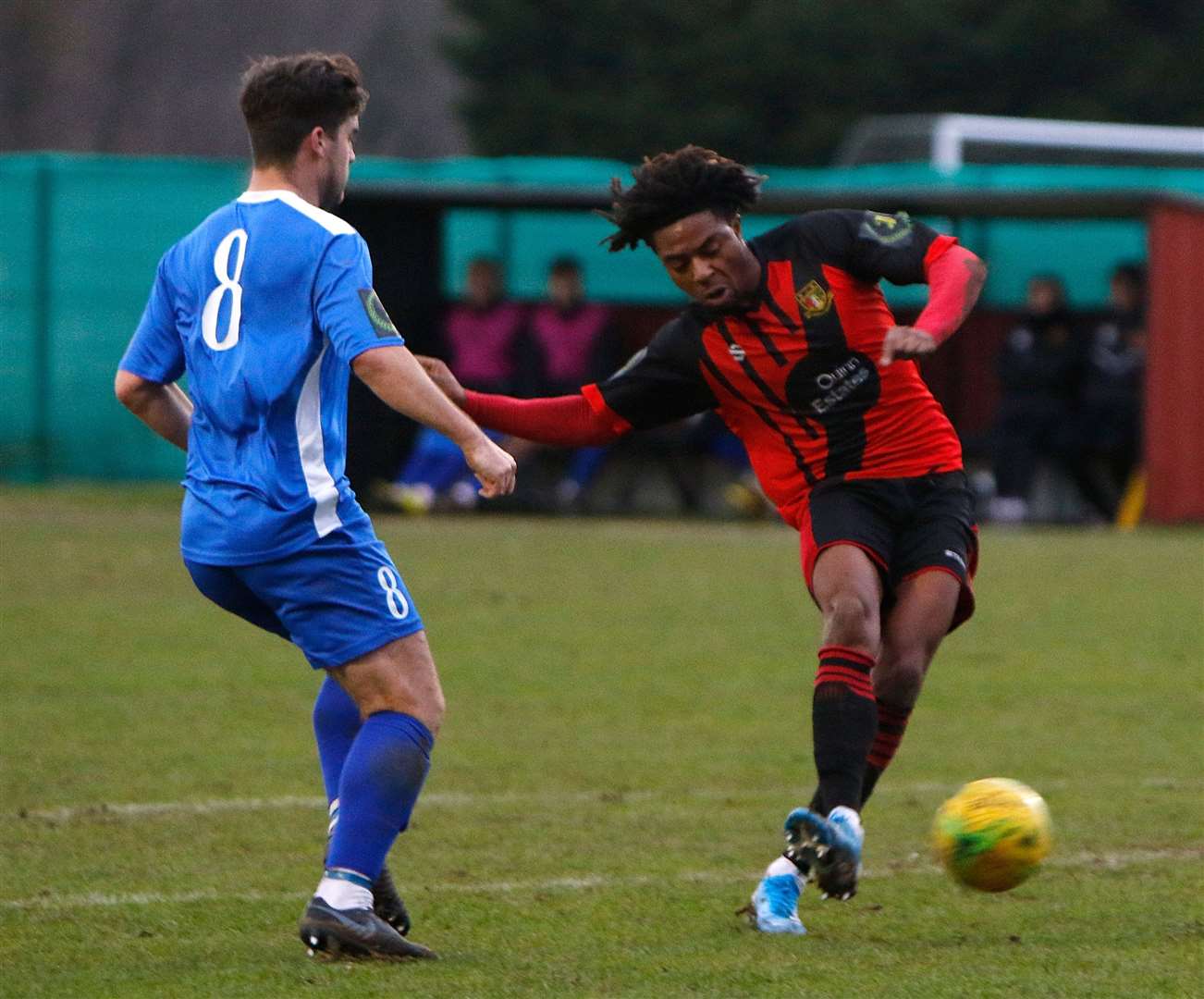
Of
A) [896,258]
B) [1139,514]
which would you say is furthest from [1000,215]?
[896,258]

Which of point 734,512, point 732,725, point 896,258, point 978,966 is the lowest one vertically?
point 734,512

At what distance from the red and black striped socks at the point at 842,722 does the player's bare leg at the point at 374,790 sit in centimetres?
97

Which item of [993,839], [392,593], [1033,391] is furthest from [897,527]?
[1033,391]

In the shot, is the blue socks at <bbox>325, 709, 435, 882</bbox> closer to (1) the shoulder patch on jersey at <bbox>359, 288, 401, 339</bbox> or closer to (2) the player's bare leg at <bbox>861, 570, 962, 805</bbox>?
(1) the shoulder patch on jersey at <bbox>359, 288, 401, 339</bbox>

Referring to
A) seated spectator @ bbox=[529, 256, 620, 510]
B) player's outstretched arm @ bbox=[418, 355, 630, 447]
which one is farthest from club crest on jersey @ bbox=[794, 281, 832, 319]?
seated spectator @ bbox=[529, 256, 620, 510]

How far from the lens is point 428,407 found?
4.58m

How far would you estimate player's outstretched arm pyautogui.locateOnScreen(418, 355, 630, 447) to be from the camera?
5770mm

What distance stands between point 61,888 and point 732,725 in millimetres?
3381

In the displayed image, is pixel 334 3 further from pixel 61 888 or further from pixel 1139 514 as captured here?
pixel 61 888

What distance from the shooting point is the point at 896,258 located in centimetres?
564

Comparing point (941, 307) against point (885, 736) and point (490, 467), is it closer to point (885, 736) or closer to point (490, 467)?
point (885, 736)

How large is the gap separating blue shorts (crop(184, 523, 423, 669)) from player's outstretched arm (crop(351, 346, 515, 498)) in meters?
0.36

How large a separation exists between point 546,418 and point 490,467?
1288 mm

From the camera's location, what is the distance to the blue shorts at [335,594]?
190 inches
